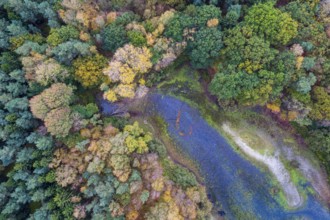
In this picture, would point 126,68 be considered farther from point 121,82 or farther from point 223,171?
point 223,171

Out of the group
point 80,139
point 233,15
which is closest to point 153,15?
point 233,15

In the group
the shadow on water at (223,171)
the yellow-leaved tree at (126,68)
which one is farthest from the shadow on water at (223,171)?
the yellow-leaved tree at (126,68)

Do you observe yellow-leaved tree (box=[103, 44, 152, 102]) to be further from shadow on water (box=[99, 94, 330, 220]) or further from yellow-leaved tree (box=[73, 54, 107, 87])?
shadow on water (box=[99, 94, 330, 220])

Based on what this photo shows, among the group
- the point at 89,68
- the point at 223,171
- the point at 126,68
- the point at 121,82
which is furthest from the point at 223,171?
the point at 89,68

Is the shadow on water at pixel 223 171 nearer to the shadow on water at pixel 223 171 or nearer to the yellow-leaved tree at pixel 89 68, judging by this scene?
the shadow on water at pixel 223 171

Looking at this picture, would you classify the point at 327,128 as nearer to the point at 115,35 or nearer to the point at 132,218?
the point at 132,218
